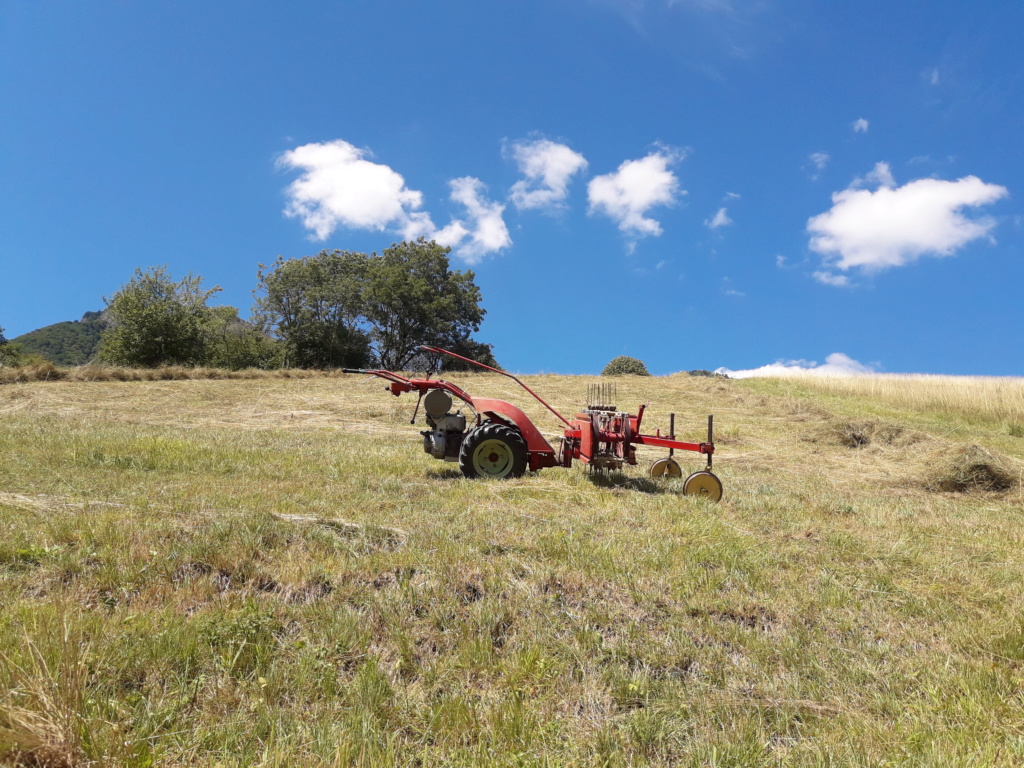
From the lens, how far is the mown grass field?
2.46 metres

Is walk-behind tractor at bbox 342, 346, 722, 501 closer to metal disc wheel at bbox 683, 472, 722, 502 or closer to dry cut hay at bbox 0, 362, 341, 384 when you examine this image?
metal disc wheel at bbox 683, 472, 722, 502

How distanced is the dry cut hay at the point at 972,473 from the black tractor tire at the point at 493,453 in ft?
27.9

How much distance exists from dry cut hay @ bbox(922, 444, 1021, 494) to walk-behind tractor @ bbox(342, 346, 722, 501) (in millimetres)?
5897

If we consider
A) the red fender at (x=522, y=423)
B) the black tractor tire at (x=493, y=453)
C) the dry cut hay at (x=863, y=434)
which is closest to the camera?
the black tractor tire at (x=493, y=453)

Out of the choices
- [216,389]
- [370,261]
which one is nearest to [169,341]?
[370,261]

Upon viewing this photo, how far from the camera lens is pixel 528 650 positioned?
321cm

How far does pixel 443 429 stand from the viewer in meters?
8.89

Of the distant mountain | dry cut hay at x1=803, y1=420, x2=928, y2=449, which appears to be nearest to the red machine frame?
dry cut hay at x1=803, y1=420, x2=928, y2=449

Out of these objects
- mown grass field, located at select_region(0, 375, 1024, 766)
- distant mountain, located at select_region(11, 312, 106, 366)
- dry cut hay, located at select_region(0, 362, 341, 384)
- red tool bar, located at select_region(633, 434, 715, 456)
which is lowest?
Answer: mown grass field, located at select_region(0, 375, 1024, 766)

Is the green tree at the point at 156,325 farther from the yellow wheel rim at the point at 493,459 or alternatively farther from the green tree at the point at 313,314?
the yellow wheel rim at the point at 493,459

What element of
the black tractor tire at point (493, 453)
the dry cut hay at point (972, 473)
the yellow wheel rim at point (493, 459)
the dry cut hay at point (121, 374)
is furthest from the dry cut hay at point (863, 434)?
the dry cut hay at point (121, 374)

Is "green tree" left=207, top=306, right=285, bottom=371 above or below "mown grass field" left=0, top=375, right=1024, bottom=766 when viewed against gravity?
above

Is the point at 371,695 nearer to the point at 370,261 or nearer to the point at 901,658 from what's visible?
the point at 901,658

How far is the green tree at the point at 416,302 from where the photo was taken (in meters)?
45.3
